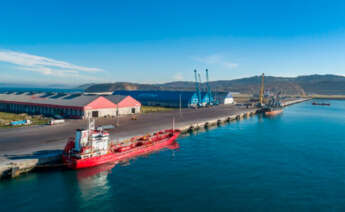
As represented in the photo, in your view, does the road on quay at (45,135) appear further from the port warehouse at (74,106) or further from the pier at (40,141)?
the port warehouse at (74,106)

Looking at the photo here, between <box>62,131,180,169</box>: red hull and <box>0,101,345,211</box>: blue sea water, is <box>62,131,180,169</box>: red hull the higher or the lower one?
the higher one

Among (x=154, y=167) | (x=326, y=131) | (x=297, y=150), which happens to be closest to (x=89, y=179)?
(x=154, y=167)

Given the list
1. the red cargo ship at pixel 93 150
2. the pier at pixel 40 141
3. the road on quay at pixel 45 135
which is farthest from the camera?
the road on quay at pixel 45 135

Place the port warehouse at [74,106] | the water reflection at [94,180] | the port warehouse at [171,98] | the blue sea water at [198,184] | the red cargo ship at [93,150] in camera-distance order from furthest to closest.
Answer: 1. the port warehouse at [171,98]
2. the port warehouse at [74,106]
3. the red cargo ship at [93,150]
4. the water reflection at [94,180]
5. the blue sea water at [198,184]

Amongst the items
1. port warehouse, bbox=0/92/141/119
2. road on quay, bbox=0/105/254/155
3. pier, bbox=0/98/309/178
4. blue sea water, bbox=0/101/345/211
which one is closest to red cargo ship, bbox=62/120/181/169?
blue sea water, bbox=0/101/345/211

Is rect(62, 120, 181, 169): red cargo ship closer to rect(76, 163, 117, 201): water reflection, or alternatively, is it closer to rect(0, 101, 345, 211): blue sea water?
rect(76, 163, 117, 201): water reflection

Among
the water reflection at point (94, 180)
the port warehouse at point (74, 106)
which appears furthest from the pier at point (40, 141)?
the port warehouse at point (74, 106)
